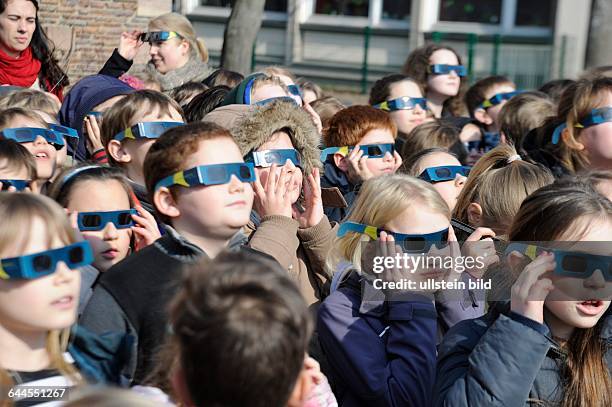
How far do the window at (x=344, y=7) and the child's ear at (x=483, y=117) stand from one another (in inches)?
615

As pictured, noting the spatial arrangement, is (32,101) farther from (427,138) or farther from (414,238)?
(414,238)

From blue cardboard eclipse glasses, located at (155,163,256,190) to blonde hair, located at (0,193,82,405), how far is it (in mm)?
660

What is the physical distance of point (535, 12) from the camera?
22.5 metres

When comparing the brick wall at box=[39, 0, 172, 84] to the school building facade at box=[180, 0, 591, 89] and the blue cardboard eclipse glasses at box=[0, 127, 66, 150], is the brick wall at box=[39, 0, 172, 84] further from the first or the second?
the school building facade at box=[180, 0, 591, 89]

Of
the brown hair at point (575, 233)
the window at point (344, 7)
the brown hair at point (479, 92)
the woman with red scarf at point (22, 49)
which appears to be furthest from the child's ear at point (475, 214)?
the window at point (344, 7)

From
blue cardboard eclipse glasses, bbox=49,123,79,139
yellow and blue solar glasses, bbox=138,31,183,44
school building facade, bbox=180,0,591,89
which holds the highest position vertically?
yellow and blue solar glasses, bbox=138,31,183,44

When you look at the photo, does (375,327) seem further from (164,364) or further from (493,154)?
(493,154)

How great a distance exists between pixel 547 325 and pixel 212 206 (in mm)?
1241

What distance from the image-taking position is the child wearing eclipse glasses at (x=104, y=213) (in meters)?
4.02

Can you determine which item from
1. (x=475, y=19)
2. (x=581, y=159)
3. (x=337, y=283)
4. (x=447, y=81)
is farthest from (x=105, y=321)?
(x=475, y=19)

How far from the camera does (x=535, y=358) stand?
298cm

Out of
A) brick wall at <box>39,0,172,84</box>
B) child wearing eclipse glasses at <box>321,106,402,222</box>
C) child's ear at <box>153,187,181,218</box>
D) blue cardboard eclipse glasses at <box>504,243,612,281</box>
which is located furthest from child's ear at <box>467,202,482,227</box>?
brick wall at <box>39,0,172,84</box>

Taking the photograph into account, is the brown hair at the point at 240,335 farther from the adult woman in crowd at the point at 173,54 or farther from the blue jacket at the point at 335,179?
the adult woman in crowd at the point at 173,54

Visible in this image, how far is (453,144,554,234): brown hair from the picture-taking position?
4543mm
